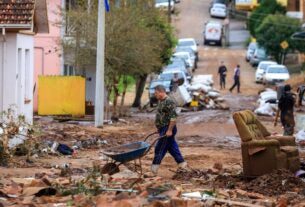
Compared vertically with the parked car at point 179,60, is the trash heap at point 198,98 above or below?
below

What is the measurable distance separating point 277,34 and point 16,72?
4816cm

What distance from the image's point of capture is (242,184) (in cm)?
1742

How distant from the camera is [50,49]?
135 feet

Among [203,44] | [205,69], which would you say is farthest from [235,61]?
[203,44]

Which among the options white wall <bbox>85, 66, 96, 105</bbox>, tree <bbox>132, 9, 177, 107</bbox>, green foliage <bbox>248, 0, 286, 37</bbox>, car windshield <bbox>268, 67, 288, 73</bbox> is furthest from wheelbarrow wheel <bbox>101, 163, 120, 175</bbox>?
green foliage <bbox>248, 0, 286, 37</bbox>

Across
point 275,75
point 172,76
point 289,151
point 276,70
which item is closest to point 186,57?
point 276,70

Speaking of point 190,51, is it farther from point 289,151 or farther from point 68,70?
point 289,151

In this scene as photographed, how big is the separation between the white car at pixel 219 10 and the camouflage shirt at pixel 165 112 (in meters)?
75.3

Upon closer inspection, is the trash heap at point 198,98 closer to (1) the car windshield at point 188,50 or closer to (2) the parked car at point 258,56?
(1) the car windshield at point 188,50

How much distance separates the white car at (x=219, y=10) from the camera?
93375 mm

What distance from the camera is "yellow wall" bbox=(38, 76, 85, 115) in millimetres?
38094

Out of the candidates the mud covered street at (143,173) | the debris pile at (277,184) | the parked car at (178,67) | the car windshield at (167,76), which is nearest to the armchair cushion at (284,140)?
the mud covered street at (143,173)

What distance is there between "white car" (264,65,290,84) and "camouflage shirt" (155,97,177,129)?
37330 mm

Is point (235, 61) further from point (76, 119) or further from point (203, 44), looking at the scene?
point (76, 119)
